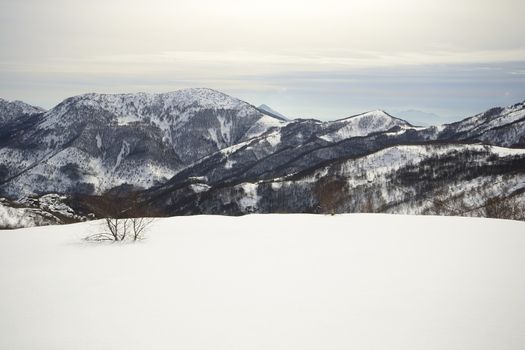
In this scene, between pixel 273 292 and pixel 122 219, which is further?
pixel 122 219

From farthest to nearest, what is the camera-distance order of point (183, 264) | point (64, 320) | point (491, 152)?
point (491, 152) < point (183, 264) < point (64, 320)

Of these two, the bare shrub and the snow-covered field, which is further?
the bare shrub

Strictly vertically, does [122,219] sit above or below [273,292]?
below

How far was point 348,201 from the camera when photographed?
17700 cm

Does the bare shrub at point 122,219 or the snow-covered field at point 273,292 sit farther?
the bare shrub at point 122,219

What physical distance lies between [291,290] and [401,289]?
3.33 metres

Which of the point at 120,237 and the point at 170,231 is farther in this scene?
the point at 170,231

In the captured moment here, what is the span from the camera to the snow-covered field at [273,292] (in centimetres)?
874

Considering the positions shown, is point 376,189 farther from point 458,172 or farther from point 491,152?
point 491,152

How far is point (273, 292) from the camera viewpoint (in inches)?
441

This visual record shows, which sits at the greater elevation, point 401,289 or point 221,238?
point 401,289

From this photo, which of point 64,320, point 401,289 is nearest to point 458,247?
point 401,289

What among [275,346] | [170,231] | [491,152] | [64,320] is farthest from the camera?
[491,152]

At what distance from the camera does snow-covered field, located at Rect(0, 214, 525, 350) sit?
8742 mm
